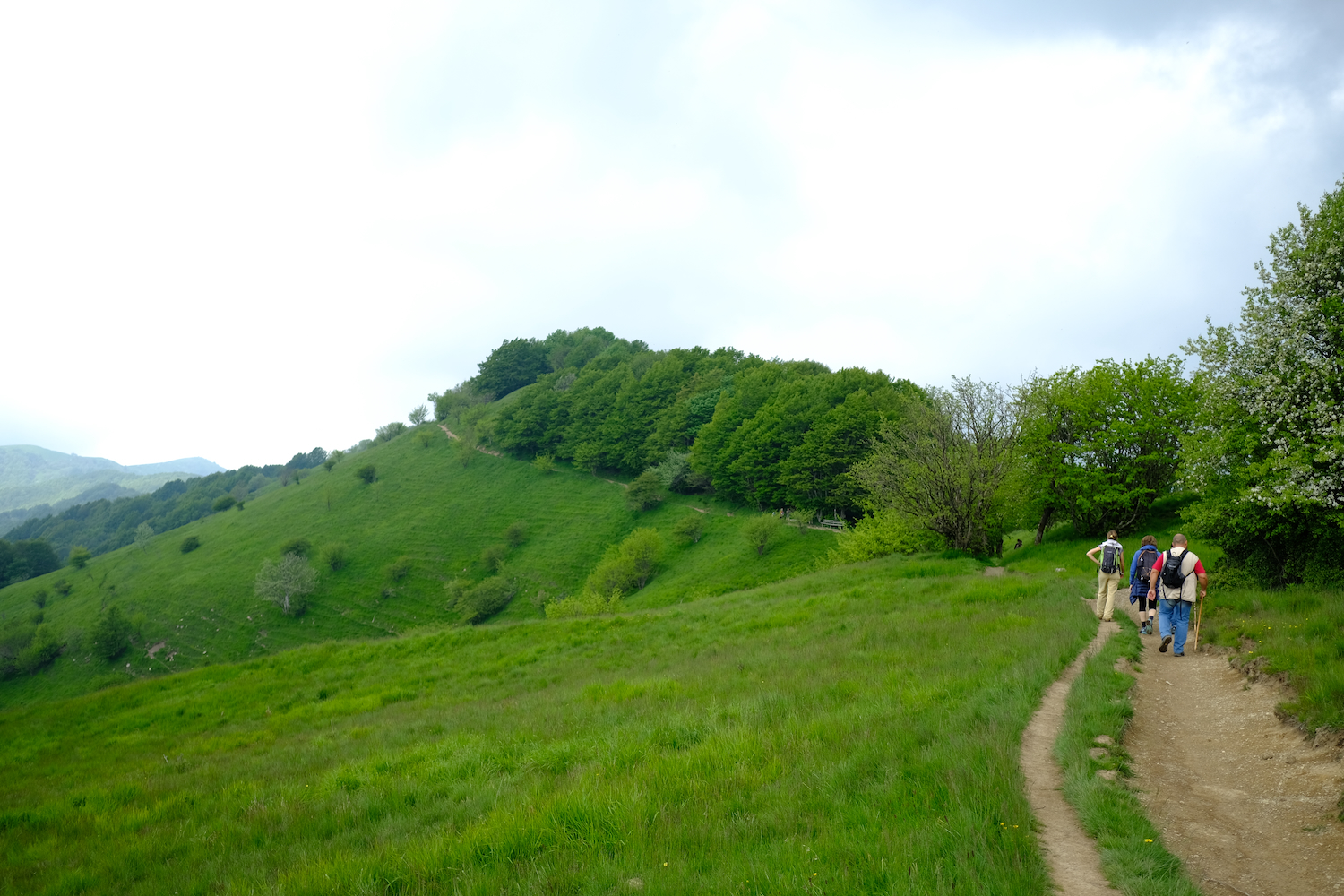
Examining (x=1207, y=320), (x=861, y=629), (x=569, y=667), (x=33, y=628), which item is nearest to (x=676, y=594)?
(x=569, y=667)

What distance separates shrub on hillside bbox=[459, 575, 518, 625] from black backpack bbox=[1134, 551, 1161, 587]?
6073cm

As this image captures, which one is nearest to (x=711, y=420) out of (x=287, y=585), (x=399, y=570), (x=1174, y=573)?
(x=399, y=570)

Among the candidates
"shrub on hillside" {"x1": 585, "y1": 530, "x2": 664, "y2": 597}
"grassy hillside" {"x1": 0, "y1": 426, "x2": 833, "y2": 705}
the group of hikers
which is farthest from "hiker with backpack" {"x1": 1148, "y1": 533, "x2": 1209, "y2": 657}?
"shrub on hillside" {"x1": 585, "y1": 530, "x2": 664, "y2": 597}

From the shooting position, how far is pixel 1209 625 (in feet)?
44.4

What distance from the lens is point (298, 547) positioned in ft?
274

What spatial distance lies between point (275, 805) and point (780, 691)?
319 inches

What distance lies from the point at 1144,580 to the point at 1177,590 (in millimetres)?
2160

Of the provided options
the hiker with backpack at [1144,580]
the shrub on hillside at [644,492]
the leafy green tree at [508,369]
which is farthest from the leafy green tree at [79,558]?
the hiker with backpack at [1144,580]

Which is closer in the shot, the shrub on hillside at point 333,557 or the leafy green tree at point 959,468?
the leafy green tree at point 959,468

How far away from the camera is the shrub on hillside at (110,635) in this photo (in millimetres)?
71250

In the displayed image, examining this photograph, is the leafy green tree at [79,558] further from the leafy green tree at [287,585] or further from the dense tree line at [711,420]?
the dense tree line at [711,420]

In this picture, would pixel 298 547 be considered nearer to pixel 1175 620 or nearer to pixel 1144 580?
pixel 1144 580

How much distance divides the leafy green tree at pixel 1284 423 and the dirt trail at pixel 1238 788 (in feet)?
25.9

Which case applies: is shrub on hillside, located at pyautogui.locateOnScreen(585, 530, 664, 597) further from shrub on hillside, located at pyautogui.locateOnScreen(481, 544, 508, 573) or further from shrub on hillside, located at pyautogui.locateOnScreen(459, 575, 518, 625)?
shrub on hillside, located at pyautogui.locateOnScreen(481, 544, 508, 573)
